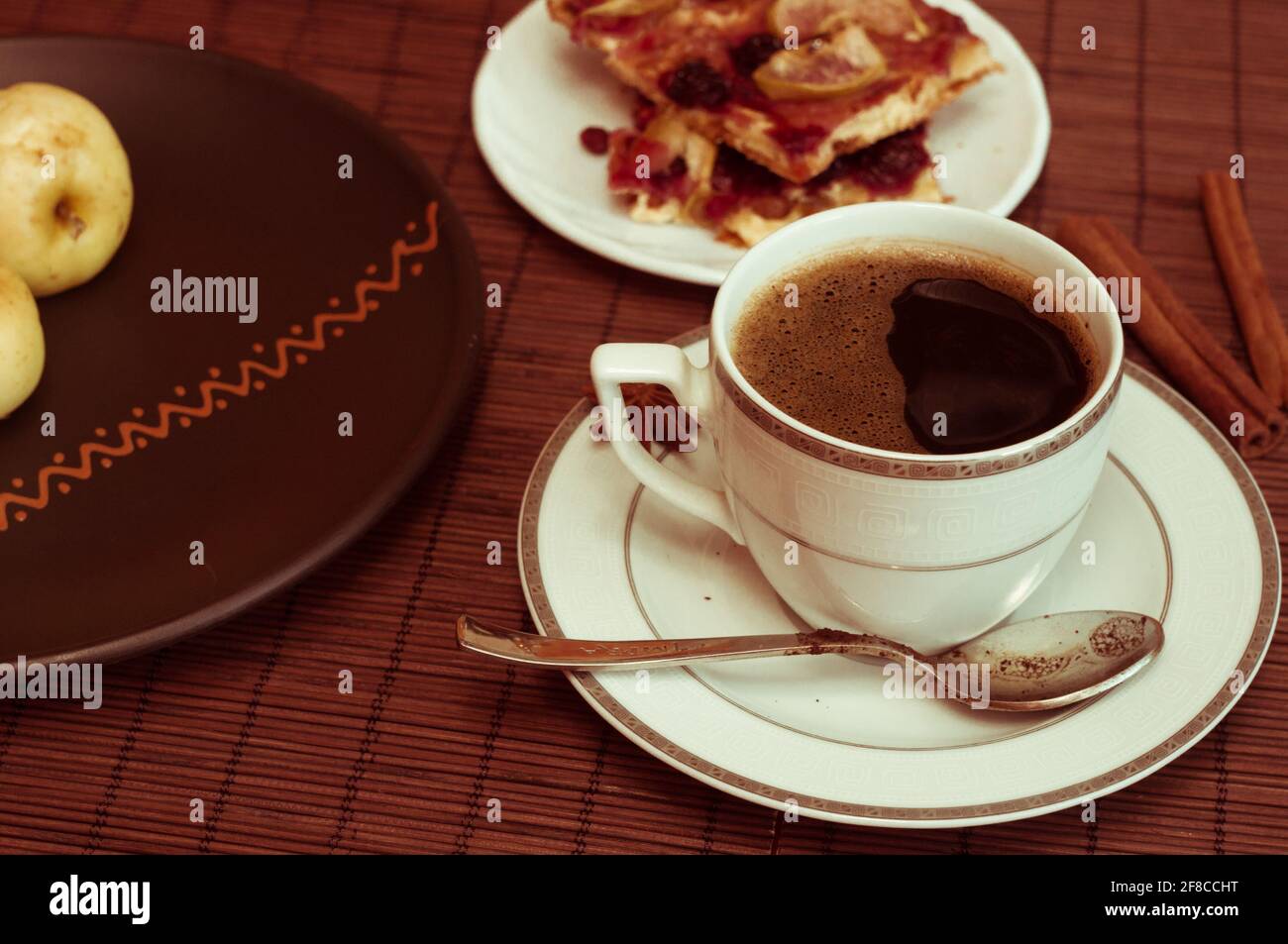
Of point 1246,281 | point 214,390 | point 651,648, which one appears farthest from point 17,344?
point 1246,281

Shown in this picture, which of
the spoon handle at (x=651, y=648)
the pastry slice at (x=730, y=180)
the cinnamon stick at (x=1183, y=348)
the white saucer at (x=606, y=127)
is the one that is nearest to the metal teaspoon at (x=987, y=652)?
the spoon handle at (x=651, y=648)

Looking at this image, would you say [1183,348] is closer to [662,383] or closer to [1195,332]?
[1195,332]

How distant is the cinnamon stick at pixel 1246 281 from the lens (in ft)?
4.56

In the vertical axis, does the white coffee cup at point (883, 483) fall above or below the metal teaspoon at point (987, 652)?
above

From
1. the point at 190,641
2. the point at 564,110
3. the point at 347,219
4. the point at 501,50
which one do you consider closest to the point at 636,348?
the point at 190,641

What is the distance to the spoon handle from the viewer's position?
102 centimetres

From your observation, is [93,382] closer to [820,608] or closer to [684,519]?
[684,519]

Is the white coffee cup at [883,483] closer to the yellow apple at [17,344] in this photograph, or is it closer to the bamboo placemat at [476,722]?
the bamboo placemat at [476,722]

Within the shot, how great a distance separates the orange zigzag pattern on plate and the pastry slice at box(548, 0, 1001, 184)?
375 millimetres

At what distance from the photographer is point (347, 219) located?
1.51 meters

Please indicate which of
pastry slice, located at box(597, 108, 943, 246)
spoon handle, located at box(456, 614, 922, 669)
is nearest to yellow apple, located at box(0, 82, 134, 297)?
pastry slice, located at box(597, 108, 943, 246)

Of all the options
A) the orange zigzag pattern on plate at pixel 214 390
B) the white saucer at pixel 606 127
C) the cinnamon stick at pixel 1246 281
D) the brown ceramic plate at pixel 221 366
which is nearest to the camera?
the brown ceramic plate at pixel 221 366

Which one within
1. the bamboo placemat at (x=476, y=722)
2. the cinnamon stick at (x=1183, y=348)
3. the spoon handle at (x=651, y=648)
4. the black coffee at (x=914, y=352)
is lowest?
the bamboo placemat at (x=476, y=722)

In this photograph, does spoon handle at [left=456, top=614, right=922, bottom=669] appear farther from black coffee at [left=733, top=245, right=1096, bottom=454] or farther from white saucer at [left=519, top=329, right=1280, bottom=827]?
black coffee at [left=733, top=245, right=1096, bottom=454]
